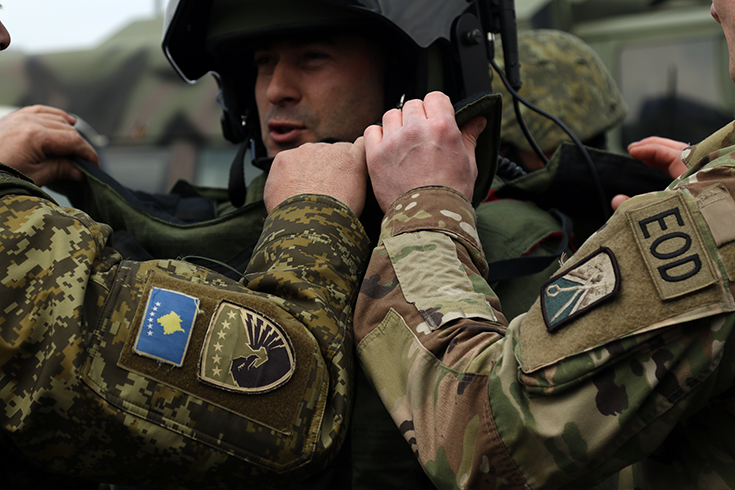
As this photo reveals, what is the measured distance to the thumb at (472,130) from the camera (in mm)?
1268

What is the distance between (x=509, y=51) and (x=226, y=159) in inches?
150

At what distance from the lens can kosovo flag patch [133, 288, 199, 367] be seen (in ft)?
2.94

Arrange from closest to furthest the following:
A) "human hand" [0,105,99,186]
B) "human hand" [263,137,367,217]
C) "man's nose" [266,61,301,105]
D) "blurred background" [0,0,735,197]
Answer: "human hand" [263,137,367,217] < "human hand" [0,105,99,186] < "man's nose" [266,61,301,105] < "blurred background" [0,0,735,197]

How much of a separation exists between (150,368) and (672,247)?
2.18ft

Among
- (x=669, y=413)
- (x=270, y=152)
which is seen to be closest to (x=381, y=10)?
(x=270, y=152)

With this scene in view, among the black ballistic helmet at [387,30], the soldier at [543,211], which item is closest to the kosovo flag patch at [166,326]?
the soldier at [543,211]

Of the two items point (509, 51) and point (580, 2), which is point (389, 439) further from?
point (580, 2)

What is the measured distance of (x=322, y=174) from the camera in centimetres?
124

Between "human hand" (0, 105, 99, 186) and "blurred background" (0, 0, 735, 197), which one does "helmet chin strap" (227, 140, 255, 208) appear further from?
"blurred background" (0, 0, 735, 197)

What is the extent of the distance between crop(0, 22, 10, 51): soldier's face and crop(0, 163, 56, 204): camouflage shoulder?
0.24 metres

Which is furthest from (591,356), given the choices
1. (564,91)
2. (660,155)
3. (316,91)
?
(564,91)

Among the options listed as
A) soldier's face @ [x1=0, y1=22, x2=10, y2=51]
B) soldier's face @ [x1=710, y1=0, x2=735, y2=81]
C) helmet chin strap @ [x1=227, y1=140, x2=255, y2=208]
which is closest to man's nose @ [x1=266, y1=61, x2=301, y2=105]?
helmet chin strap @ [x1=227, y1=140, x2=255, y2=208]

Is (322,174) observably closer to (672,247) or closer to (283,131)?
(283,131)

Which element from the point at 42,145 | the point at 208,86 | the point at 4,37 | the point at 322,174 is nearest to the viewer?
the point at 4,37
